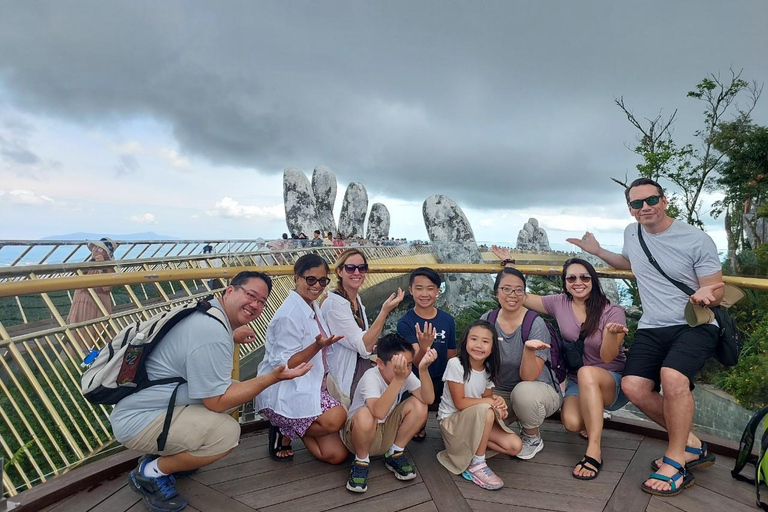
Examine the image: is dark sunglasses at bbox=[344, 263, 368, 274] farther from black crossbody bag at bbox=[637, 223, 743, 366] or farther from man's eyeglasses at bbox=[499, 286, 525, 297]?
black crossbody bag at bbox=[637, 223, 743, 366]

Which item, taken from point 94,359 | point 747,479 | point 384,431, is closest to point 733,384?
point 747,479

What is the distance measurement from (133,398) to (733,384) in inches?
304

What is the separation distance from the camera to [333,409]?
239 centimetres

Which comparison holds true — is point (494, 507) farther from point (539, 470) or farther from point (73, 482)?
point (73, 482)

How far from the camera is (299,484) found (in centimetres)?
225

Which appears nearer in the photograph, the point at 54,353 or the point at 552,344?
the point at 552,344

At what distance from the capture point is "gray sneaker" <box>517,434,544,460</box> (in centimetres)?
253

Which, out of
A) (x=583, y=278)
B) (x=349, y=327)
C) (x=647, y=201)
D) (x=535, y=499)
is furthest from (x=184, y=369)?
(x=647, y=201)

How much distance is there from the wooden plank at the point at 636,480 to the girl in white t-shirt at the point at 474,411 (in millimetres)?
490

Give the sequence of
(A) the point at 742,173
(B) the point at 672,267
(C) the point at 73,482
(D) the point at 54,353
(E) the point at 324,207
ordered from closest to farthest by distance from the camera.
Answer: (C) the point at 73,482
(B) the point at 672,267
(D) the point at 54,353
(A) the point at 742,173
(E) the point at 324,207

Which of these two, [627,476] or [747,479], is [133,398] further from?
[747,479]

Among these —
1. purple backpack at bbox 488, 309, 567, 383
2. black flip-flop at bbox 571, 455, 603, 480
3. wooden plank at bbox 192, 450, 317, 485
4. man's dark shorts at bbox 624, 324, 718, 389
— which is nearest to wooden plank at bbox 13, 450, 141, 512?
wooden plank at bbox 192, 450, 317, 485

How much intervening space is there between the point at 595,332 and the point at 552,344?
247mm

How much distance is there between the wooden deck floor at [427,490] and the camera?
206 cm
